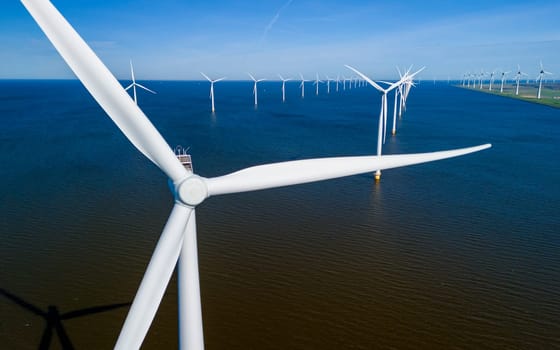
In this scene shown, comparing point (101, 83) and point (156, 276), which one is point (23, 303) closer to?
point (156, 276)

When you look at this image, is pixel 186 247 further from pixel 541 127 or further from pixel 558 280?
pixel 541 127

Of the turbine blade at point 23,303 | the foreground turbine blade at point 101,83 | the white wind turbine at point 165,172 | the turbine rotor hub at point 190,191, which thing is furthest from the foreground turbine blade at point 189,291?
the turbine blade at point 23,303

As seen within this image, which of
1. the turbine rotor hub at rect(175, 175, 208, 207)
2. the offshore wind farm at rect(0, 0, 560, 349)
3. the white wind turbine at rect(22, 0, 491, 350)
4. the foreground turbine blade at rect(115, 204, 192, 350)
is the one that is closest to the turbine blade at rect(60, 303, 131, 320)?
the offshore wind farm at rect(0, 0, 560, 349)

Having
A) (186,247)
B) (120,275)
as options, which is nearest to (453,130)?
(120,275)

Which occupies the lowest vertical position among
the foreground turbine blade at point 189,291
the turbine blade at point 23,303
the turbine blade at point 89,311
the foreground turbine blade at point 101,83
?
the turbine blade at point 89,311

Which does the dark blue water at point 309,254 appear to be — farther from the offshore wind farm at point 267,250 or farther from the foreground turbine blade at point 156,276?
the foreground turbine blade at point 156,276

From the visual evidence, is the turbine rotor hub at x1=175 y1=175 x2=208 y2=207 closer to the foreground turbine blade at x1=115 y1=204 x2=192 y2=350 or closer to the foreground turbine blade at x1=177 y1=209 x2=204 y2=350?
the foreground turbine blade at x1=115 y1=204 x2=192 y2=350
